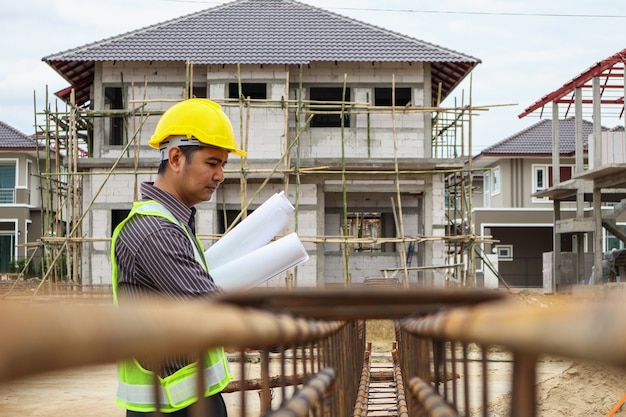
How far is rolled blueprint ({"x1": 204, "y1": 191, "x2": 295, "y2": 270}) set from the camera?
3.44 metres

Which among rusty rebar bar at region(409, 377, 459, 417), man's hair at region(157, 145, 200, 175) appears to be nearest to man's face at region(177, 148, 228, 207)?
man's hair at region(157, 145, 200, 175)

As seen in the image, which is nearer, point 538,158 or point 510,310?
point 510,310

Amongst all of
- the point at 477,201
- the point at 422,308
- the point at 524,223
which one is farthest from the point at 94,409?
the point at 477,201

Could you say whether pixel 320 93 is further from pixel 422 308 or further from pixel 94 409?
pixel 422 308

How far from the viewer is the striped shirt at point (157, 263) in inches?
100

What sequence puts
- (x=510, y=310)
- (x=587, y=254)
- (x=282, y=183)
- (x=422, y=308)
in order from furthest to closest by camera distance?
(x=587, y=254) → (x=282, y=183) → (x=422, y=308) → (x=510, y=310)

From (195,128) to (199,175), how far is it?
0.54ft

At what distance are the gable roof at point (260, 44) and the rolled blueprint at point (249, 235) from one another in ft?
57.9

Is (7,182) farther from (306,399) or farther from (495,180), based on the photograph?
(306,399)

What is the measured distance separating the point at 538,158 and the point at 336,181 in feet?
61.3

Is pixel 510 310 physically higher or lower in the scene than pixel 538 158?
lower

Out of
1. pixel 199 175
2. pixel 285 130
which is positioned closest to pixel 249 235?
pixel 199 175

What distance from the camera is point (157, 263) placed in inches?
101

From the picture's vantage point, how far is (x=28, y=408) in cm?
Result: 1116
